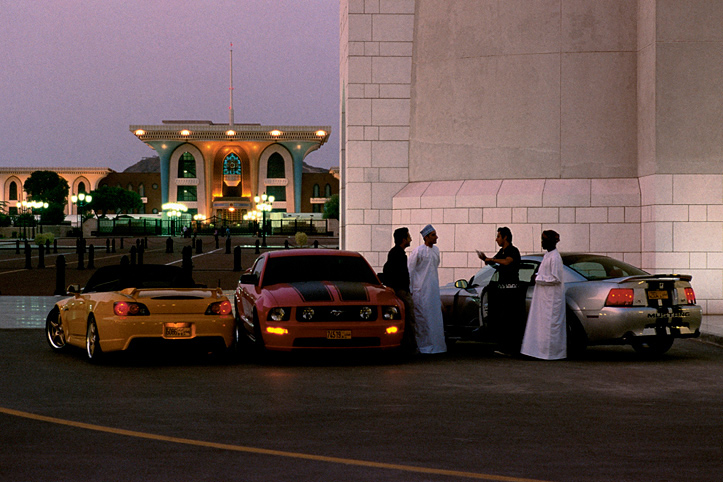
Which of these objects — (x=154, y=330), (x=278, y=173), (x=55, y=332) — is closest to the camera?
(x=154, y=330)

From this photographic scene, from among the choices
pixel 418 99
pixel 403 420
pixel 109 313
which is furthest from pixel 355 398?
pixel 418 99

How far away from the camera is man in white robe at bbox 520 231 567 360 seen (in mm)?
12484

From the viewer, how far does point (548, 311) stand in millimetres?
12562

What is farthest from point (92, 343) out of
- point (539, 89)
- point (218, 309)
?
→ point (539, 89)

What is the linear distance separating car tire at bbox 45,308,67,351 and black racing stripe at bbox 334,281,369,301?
408 cm

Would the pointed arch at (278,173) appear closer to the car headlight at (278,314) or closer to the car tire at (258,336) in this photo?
the car tire at (258,336)

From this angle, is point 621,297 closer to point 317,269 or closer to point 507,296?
point 507,296

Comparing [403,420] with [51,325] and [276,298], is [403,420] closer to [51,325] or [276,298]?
[276,298]

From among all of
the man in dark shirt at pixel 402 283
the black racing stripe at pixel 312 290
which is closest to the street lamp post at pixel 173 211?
the man in dark shirt at pixel 402 283

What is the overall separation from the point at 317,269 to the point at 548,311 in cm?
327

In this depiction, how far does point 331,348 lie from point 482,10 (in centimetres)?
1226

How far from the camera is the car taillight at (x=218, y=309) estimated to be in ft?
39.9

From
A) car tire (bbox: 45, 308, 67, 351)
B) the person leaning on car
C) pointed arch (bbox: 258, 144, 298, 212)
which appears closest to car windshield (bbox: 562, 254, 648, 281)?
the person leaning on car

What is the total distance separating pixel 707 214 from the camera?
64.8ft
